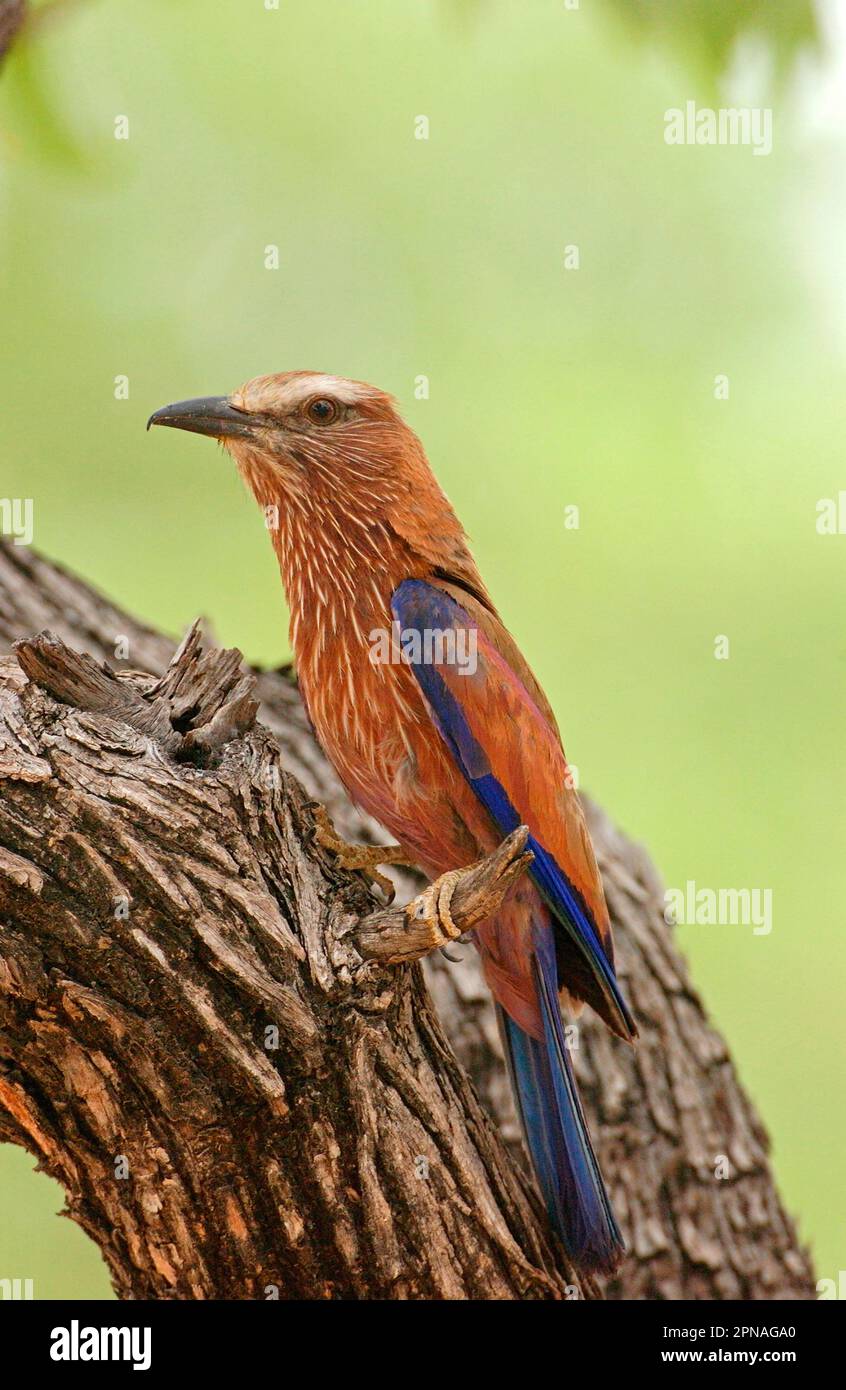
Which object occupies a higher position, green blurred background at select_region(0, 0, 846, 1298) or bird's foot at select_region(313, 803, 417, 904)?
green blurred background at select_region(0, 0, 846, 1298)

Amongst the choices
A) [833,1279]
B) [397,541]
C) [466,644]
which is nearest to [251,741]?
[466,644]

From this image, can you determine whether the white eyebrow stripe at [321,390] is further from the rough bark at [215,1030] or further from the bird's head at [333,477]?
the rough bark at [215,1030]

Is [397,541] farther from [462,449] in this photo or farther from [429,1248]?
[462,449]

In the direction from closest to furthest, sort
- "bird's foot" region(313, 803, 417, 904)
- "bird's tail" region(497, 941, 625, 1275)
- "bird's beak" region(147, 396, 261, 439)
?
"bird's foot" region(313, 803, 417, 904)
"bird's tail" region(497, 941, 625, 1275)
"bird's beak" region(147, 396, 261, 439)

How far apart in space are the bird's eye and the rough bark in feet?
3.07

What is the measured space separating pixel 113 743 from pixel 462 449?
3.54 metres

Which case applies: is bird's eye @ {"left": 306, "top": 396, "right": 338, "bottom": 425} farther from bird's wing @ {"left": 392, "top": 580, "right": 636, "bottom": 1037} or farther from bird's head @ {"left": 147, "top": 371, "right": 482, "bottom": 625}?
bird's wing @ {"left": 392, "top": 580, "right": 636, "bottom": 1037}

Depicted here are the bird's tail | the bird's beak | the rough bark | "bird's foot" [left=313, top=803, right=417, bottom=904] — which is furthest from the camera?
the bird's beak

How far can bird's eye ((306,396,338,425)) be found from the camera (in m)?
3.06

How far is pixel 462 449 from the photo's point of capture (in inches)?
214

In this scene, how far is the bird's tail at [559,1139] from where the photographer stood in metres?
2.60

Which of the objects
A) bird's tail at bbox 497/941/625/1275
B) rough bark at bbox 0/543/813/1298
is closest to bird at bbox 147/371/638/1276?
bird's tail at bbox 497/941/625/1275

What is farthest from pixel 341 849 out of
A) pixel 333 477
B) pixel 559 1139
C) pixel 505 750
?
pixel 333 477
